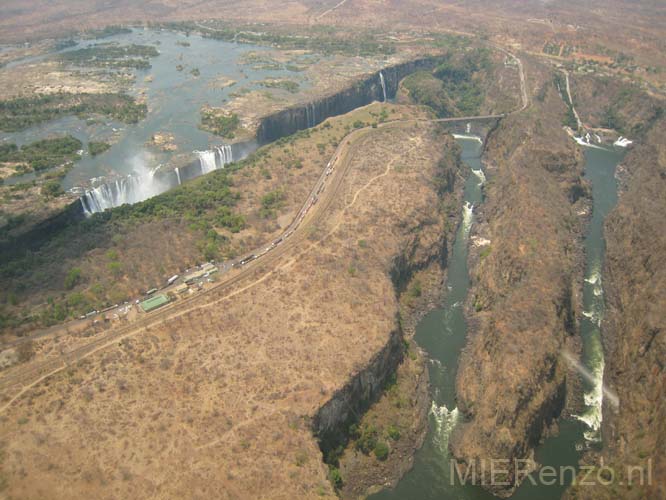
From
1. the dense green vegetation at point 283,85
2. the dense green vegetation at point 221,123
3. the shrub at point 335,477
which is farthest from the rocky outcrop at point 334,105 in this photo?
the shrub at point 335,477

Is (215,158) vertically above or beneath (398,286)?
above

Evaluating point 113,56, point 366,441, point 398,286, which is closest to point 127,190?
point 398,286

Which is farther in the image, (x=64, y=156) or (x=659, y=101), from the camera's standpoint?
(x=659, y=101)

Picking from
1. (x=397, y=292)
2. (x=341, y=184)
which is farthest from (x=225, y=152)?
(x=397, y=292)

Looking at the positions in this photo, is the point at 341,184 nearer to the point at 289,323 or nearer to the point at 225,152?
the point at 225,152

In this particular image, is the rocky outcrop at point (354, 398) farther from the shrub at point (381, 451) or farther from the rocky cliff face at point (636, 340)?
the rocky cliff face at point (636, 340)

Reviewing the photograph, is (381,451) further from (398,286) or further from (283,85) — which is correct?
(283,85)

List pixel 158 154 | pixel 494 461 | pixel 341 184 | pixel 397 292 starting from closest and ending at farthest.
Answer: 1. pixel 494 461
2. pixel 397 292
3. pixel 341 184
4. pixel 158 154
